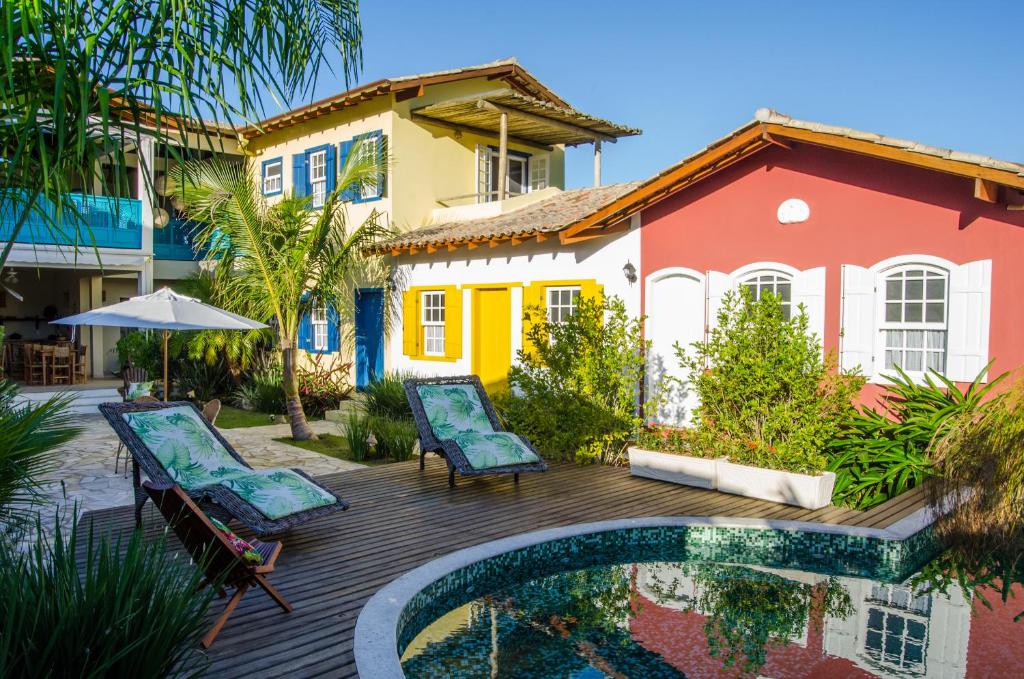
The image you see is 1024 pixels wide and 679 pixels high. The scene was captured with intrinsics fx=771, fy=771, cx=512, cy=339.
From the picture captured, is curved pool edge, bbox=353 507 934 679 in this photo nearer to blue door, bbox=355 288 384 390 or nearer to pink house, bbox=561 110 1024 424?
pink house, bbox=561 110 1024 424

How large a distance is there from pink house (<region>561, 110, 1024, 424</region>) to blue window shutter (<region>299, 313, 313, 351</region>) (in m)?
9.51

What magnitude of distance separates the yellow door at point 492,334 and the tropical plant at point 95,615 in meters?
11.1

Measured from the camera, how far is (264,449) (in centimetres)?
1134

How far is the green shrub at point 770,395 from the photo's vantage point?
26.8ft

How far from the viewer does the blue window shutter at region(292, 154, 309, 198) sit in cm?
1917

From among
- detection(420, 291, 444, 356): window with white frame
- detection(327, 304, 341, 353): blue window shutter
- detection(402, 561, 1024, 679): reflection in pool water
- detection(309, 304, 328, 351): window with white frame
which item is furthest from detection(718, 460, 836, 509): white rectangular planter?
detection(309, 304, 328, 351): window with white frame

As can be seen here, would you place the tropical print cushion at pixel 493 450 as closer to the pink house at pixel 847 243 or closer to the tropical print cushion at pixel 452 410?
the tropical print cushion at pixel 452 410

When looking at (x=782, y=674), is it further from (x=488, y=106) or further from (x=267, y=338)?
(x=267, y=338)

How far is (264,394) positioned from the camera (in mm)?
15523

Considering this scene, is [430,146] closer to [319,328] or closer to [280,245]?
[319,328]

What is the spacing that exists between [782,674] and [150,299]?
9.18m

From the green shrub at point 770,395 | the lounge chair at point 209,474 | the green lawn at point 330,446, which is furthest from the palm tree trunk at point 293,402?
the green shrub at point 770,395

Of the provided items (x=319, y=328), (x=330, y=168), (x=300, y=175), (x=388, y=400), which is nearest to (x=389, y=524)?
(x=388, y=400)

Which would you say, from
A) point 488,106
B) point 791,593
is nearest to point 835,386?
point 791,593
